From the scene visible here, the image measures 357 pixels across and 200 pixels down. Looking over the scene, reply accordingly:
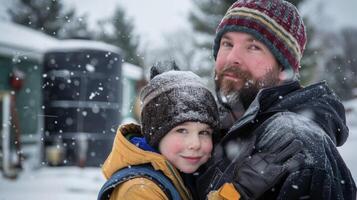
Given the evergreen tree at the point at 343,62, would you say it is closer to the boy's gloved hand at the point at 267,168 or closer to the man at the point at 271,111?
the man at the point at 271,111

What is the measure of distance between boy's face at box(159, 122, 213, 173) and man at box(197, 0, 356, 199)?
0.28ft

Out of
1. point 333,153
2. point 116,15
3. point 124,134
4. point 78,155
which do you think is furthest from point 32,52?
point 116,15

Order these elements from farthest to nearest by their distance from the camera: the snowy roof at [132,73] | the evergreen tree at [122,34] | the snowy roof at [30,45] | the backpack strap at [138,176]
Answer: the evergreen tree at [122,34] < the snowy roof at [132,73] < the snowy roof at [30,45] < the backpack strap at [138,176]

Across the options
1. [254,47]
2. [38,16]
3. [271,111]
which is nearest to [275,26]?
[254,47]

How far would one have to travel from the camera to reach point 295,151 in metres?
1.73

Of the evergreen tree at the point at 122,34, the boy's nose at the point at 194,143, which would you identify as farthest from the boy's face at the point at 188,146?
the evergreen tree at the point at 122,34

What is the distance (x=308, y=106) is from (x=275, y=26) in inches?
25.8

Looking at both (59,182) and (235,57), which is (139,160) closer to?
(235,57)

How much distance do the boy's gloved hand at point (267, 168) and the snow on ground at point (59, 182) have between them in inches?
214

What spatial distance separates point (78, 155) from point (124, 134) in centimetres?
914

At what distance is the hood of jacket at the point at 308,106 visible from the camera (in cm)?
195

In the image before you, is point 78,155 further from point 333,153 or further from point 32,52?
point 333,153

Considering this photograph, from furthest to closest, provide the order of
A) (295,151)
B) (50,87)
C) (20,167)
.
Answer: (50,87) < (20,167) < (295,151)

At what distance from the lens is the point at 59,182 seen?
9633mm
